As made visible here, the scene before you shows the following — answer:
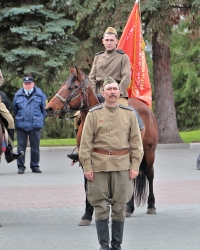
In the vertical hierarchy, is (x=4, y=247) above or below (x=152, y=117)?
below

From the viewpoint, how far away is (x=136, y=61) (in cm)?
1311

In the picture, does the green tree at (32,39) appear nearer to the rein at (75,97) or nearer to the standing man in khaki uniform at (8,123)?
the standing man in khaki uniform at (8,123)

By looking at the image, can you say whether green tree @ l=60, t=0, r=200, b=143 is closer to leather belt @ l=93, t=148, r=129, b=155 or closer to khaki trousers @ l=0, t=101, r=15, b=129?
khaki trousers @ l=0, t=101, r=15, b=129

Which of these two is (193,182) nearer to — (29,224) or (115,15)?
(29,224)

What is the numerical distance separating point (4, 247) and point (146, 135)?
342 centimetres

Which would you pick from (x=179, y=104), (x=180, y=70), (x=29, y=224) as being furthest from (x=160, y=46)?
(x=29, y=224)

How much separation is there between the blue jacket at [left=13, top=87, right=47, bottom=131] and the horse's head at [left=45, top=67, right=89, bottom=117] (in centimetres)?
733

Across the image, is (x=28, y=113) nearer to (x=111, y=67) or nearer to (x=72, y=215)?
(x=72, y=215)

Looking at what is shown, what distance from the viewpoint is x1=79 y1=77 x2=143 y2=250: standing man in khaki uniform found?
7574 mm

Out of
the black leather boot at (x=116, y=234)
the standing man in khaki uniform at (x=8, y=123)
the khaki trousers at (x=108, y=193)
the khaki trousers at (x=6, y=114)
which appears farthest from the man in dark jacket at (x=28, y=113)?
the black leather boot at (x=116, y=234)

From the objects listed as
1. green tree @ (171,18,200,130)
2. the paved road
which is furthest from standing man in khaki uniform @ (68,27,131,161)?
green tree @ (171,18,200,130)

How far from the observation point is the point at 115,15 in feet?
79.0

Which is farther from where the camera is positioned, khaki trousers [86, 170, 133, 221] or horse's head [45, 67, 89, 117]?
horse's head [45, 67, 89, 117]

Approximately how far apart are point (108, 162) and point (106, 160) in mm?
29
